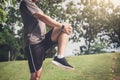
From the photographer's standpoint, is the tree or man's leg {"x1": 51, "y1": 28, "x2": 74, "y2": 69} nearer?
man's leg {"x1": 51, "y1": 28, "x2": 74, "y2": 69}

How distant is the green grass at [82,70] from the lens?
898 cm

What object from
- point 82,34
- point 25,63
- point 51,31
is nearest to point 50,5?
point 82,34

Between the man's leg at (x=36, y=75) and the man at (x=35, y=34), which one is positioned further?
the man's leg at (x=36, y=75)

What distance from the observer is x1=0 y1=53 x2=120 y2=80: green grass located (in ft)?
29.5

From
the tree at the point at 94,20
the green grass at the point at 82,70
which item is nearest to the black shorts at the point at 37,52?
the green grass at the point at 82,70

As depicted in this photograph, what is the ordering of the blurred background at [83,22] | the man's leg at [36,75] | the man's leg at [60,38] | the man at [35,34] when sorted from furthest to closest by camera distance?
the blurred background at [83,22] → the man's leg at [36,75] → the man at [35,34] → the man's leg at [60,38]

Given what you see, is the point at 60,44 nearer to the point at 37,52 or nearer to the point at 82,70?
the point at 37,52

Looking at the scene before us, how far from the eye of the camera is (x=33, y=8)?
7859mm

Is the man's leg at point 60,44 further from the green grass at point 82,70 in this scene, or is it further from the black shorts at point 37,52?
the green grass at point 82,70

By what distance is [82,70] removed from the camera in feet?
30.3

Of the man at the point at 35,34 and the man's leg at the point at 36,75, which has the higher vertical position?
the man at the point at 35,34

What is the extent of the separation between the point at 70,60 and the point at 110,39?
1.88 metres

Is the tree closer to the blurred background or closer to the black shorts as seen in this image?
the blurred background

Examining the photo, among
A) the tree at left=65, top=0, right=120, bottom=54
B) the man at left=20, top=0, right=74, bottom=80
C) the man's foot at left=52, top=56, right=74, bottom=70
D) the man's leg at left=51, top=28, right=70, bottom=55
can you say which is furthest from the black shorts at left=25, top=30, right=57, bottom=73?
the tree at left=65, top=0, right=120, bottom=54
